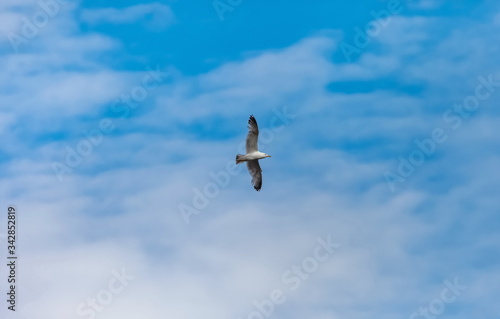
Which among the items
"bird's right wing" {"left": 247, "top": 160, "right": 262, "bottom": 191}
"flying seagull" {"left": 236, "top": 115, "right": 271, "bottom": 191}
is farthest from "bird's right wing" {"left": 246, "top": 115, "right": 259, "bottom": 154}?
"bird's right wing" {"left": 247, "top": 160, "right": 262, "bottom": 191}

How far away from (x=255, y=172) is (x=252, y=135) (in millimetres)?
5244

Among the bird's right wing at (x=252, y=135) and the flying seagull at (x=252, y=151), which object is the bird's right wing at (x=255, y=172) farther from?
the bird's right wing at (x=252, y=135)

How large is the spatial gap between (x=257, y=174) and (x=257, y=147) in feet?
12.9

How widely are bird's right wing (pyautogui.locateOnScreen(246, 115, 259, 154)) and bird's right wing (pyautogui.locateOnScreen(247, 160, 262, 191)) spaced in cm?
258

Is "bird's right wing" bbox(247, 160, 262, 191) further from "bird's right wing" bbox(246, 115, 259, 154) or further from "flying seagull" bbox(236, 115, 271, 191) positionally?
"bird's right wing" bbox(246, 115, 259, 154)

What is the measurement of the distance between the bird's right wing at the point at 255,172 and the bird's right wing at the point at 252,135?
258 cm

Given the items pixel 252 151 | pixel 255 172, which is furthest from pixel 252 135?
pixel 255 172

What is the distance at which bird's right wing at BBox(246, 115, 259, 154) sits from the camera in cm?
6400

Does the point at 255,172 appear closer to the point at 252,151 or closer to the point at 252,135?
the point at 252,151

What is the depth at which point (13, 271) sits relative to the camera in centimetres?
5844

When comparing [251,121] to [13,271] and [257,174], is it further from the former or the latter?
[13,271]

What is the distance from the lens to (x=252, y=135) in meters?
64.3

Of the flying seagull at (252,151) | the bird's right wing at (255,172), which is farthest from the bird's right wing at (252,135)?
the bird's right wing at (255,172)

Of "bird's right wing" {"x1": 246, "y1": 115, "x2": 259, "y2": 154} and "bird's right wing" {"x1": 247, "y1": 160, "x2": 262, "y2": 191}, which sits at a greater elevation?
"bird's right wing" {"x1": 246, "y1": 115, "x2": 259, "y2": 154}
